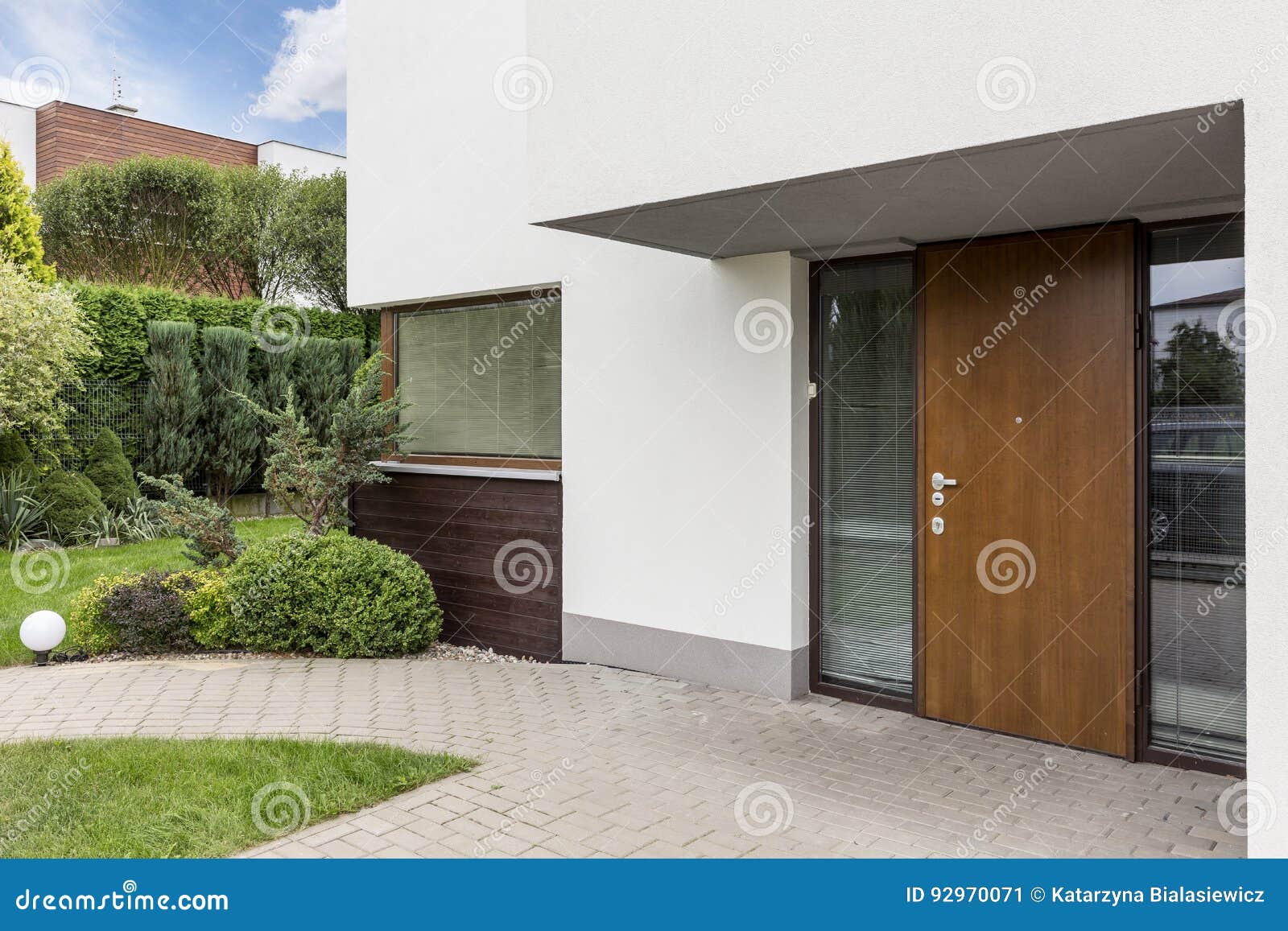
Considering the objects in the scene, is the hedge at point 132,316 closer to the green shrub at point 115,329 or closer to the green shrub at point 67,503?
the green shrub at point 115,329

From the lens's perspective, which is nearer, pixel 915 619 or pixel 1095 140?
pixel 1095 140

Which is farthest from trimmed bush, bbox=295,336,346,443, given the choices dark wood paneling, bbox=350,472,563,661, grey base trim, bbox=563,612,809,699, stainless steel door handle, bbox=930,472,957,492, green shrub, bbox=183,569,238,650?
stainless steel door handle, bbox=930,472,957,492

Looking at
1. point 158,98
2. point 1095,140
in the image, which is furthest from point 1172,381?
point 158,98

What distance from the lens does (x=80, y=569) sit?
9734 mm

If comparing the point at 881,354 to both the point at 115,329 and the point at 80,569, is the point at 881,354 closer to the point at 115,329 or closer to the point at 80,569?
the point at 80,569

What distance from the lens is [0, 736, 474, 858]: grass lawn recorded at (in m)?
3.69

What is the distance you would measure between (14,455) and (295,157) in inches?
632

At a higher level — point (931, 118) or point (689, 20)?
point (689, 20)

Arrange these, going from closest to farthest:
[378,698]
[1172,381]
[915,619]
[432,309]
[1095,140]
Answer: [1095,140] < [1172,381] < [915,619] < [378,698] < [432,309]

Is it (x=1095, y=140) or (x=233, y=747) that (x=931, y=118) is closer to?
(x=1095, y=140)

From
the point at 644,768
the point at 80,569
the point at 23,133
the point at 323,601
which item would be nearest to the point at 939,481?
the point at 644,768

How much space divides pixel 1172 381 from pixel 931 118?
6.64 feet
